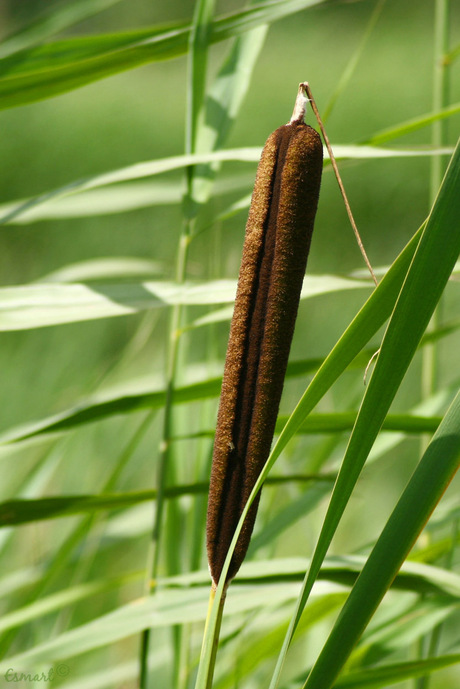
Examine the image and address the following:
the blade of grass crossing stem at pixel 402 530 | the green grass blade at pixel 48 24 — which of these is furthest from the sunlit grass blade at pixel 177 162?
the blade of grass crossing stem at pixel 402 530

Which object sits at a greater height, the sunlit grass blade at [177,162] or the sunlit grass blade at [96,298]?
the sunlit grass blade at [177,162]

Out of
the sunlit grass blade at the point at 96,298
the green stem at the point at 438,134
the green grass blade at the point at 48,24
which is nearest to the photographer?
the sunlit grass blade at the point at 96,298

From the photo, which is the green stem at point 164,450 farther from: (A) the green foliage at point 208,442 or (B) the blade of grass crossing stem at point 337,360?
(B) the blade of grass crossing stem at point 337,360

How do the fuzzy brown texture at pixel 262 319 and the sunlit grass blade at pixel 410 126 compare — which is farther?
the sunlit grass blade at pixel 410 126

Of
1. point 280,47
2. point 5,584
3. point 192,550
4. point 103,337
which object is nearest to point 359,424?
point 192,550

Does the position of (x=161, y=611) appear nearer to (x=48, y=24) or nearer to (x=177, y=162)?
(x=177, y=162)

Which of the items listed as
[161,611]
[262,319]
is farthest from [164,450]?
[262,319]

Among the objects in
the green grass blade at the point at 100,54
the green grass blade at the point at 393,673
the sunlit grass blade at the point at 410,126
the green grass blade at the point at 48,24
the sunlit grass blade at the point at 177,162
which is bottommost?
the green grass blade at the point at 393,673

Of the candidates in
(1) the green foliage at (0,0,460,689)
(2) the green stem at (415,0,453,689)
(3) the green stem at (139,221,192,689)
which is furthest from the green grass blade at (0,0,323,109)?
(2) the green stem at (415,0,453,689)
